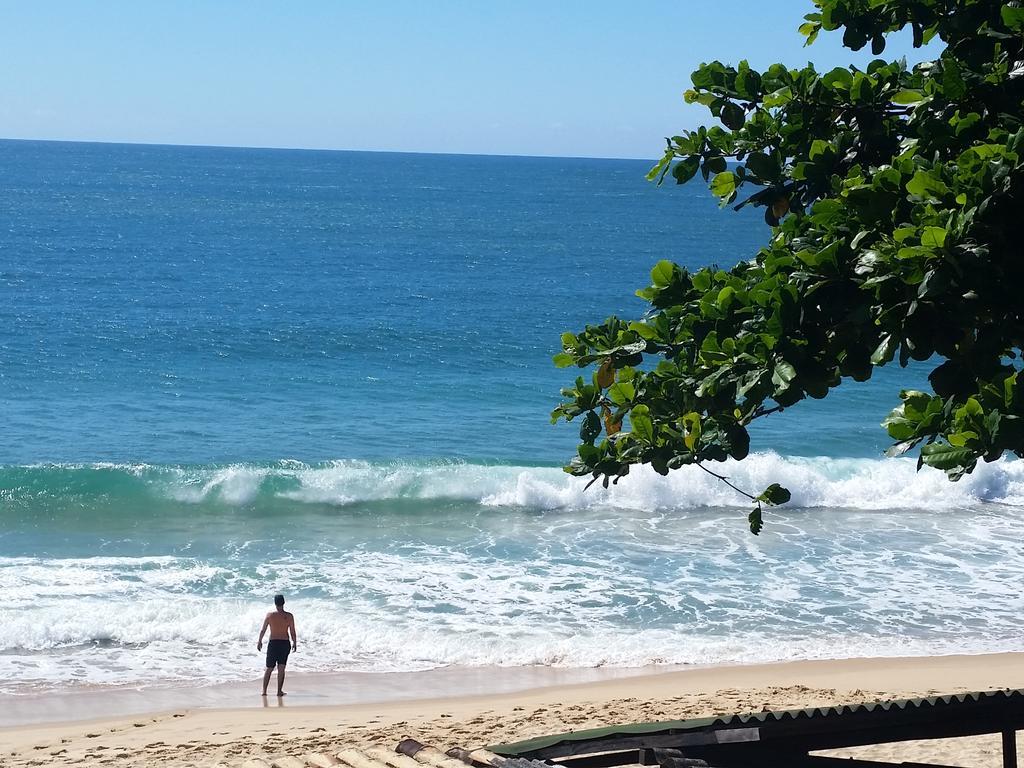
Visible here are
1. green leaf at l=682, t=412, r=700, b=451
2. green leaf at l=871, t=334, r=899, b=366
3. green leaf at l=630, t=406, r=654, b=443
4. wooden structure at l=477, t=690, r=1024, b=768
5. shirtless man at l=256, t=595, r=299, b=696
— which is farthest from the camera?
shirtless man at l=256, t=595, r=299, b=696

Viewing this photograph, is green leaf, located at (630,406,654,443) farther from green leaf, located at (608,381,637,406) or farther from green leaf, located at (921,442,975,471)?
green leaf, located at (921,442,975,471)

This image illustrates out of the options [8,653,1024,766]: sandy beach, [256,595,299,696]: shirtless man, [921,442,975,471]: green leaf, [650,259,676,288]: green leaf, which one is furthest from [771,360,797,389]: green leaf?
[256,595,299,696]: shirtless man

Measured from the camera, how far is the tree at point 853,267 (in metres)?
3.87


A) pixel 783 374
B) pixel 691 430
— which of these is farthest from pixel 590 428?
pixel 783 374

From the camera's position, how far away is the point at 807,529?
67.1 feet

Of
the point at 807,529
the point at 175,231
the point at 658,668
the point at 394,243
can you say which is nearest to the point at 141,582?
the point at 658,668

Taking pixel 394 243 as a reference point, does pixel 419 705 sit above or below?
below

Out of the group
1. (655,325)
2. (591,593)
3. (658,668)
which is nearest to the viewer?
(655,325)

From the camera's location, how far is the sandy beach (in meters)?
10.6

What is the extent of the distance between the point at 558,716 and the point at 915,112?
802cm

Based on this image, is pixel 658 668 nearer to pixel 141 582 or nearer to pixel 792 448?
pixel 141 582

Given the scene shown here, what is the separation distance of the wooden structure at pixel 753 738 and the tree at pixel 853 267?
1.56m

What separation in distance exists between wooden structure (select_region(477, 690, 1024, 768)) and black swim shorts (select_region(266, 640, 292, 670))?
744cm

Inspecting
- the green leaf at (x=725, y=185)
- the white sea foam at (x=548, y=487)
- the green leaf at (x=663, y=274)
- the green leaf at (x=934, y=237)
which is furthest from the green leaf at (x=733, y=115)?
the white sea foam at (x=548, y=487)
